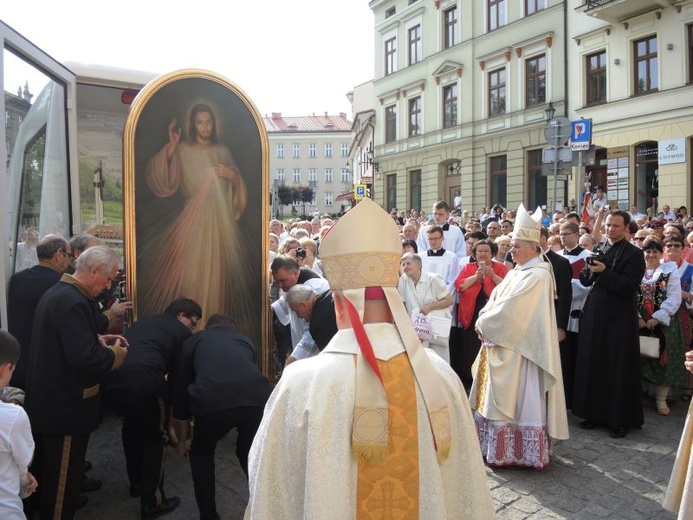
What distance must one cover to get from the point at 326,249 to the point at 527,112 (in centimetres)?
2337

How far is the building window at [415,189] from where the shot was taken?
3083 cm

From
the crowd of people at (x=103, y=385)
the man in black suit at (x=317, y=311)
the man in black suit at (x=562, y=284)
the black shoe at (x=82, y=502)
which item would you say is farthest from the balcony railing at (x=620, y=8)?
the black shoe at (x=82, y=502)

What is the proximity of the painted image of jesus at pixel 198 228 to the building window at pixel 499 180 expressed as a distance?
21.5 meters

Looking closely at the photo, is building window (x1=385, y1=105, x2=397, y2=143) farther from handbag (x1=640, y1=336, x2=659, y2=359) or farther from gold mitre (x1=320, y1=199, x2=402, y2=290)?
gold mitre (x1=320, y1=199, x2=402, y2=290)

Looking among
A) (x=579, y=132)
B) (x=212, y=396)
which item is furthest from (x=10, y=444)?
(x=579, y=132)

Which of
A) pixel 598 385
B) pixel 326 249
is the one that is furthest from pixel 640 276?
pixel 326 249

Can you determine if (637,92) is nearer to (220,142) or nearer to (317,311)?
(220,142)

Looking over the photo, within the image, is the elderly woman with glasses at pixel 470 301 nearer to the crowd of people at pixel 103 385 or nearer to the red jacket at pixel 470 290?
the red jacket at pixel 470 290

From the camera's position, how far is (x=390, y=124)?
107ft

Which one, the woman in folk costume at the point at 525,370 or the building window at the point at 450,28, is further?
the building window at the point at 450,28

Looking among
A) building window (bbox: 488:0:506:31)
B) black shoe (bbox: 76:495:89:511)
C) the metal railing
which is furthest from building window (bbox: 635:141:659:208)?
black shoe (bbox: 76:495:89:511)

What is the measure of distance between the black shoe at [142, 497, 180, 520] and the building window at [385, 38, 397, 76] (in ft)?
99.5

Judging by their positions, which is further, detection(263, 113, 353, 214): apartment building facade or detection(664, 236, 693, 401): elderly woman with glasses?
detection(263, 113, 353, 214): apartment building facade

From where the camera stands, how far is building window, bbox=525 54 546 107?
23.4 metres
